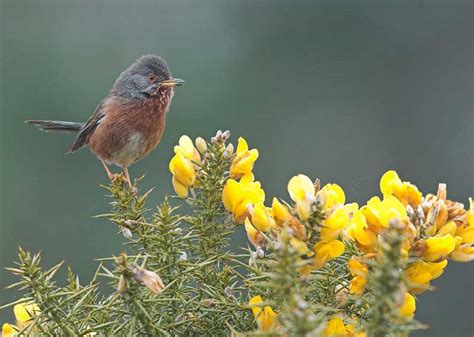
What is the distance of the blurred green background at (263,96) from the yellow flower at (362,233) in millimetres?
7250

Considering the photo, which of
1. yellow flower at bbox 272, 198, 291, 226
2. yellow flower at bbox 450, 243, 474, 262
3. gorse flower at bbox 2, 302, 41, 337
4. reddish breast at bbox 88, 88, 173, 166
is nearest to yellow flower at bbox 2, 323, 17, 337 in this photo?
gorse flower at bbox 2, 302, 41, 337

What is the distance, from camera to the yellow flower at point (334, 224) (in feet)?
5.68

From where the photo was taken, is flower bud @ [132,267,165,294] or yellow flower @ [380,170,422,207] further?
yellow flower @ [380,170,422,207]

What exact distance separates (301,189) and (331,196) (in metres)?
0.07

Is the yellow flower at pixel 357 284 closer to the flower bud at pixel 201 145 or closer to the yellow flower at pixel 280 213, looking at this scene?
the yellow flower at pixel 280 213

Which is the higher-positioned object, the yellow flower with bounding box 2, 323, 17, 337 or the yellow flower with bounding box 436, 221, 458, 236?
the yellow flower with bounding box 436, 221, 458, 236

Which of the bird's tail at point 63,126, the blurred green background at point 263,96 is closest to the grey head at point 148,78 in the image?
the bird's tail at point 63,126

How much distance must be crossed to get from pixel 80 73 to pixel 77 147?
7.49m

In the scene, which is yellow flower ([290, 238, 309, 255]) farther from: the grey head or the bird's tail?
the bird's tail

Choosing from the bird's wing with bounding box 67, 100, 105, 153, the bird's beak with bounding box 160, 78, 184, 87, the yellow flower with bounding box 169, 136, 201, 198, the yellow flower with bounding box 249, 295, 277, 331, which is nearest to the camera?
the yellow flower with bounding box 249, 295, 277, 331

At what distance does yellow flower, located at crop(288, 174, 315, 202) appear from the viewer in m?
1.80

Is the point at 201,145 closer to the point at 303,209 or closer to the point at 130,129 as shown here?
the point at 303,209

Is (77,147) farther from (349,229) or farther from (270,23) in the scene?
(270,23)

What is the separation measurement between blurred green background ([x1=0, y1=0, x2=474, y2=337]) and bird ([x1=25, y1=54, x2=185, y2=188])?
4.15m
